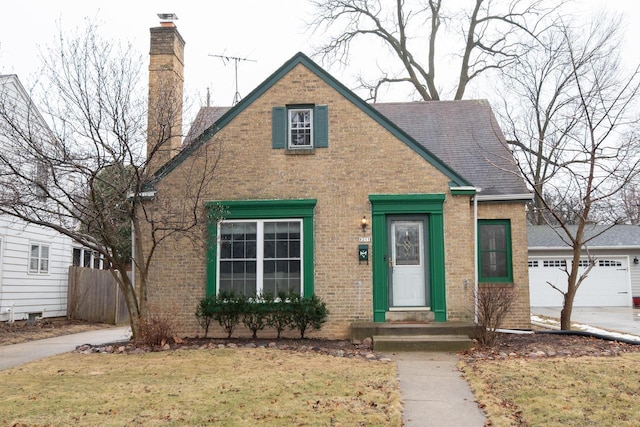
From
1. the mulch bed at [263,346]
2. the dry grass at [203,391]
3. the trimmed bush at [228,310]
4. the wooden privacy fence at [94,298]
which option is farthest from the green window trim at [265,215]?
the wooden privacy fence at [94,298]

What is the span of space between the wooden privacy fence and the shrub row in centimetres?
920

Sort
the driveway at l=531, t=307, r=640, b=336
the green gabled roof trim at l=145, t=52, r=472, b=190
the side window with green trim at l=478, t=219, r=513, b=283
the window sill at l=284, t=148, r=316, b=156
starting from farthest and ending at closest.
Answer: the driveway at l=531, t=307, r=640, b=336, the side window with green trim at l=478, t=219, r=513, b=283, the window sill at l=284, t=148, r=316, b=156, the green gabled roof trim at l=145, t=52, r=472, b=190

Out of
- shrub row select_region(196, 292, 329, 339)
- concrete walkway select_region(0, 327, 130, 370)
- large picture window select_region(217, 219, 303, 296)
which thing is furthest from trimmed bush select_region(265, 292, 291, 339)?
concrete walkway select_region(0, 327, 130, 370)

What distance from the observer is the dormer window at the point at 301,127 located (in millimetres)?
12781

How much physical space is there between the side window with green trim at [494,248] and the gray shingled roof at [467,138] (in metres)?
0.77

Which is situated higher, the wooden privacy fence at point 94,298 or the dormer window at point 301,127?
the dormer window at point 301,127

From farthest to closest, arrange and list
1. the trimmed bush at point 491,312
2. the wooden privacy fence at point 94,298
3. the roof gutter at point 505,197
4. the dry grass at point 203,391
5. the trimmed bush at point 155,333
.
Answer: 1. the wooden privacy fence at point 94,298
2. the roof gutter at point 505,197
3. the trimmed bush at point 155,333
4. the trimmed bush at point 491,312
5. the dry grass at point 203,391

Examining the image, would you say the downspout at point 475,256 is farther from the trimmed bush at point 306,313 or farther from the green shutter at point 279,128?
the green shutter at point 279,128

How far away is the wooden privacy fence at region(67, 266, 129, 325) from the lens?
2003 centimetres

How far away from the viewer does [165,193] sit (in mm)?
12586

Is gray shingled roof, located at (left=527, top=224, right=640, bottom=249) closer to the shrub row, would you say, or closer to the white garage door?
the white garage door

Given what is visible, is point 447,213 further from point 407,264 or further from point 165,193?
point 165,193

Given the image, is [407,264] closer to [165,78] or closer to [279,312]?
[279,312]

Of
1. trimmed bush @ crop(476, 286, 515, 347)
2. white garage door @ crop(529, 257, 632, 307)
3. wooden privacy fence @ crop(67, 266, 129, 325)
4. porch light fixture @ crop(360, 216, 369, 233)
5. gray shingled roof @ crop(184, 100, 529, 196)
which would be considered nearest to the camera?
trimmed bush @ crop(476, 286, 515, 347)
